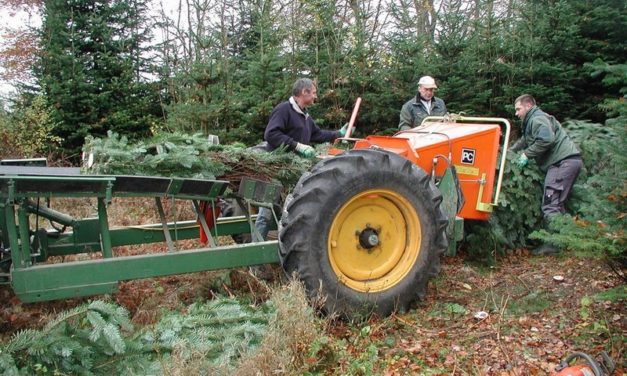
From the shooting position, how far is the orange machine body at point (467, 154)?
5281 mm

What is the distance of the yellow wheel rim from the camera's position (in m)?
4.35

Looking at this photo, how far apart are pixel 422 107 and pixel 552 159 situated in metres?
1.94

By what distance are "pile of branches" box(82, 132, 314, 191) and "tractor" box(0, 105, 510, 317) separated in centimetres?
21

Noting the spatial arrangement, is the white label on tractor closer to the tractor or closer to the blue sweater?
the tractor

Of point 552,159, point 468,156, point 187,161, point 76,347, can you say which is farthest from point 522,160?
point 76,347

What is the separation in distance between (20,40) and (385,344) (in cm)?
1593

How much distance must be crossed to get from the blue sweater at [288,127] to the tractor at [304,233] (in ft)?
3.04

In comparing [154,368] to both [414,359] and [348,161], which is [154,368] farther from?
[348,161]

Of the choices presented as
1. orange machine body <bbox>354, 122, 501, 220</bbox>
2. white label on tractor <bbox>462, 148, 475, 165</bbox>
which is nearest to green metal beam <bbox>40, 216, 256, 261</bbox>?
orange machine body <bbox>354, 122, 501, 220</bbox>

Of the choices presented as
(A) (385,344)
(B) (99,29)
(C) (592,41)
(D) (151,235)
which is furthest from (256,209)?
(B) (99,29)

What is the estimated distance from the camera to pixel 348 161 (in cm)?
418

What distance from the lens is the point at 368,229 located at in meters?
4.43

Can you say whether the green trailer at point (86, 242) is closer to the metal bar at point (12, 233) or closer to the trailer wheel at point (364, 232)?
the metal bar at point (12, 233)

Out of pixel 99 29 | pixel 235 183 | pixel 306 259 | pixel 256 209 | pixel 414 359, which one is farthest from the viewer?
pixel 99 29
